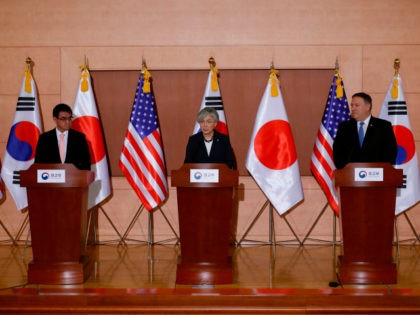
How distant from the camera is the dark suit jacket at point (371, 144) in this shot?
454 centimetres

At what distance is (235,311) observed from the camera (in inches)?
157

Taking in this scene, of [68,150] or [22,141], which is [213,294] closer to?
[68,150]

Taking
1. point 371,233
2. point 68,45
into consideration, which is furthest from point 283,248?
point 68,45

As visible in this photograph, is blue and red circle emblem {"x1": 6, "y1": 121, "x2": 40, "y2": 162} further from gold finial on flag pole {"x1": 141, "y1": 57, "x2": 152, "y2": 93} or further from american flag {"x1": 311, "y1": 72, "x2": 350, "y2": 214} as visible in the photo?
american flag {"x1": 311, "y1": 72, "x2": 350, "y2": 214}

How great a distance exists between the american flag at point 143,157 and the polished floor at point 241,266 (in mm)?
589

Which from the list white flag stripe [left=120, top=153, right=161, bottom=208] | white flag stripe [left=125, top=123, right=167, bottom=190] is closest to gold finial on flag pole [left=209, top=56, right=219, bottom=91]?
white flag stripe [left=125, top=123, right=167, bottom=190]

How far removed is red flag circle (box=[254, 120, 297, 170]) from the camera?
573 cm

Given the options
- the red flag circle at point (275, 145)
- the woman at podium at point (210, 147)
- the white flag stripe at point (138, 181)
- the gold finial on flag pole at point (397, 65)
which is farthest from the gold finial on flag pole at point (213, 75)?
the gold finial on flag pole at point (397, 65)

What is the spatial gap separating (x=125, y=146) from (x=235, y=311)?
244cm

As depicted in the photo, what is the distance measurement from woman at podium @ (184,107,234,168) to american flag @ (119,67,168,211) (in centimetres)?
101

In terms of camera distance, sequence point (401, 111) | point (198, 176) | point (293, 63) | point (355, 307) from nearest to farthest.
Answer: point (355, 307) < point (198, 176) < point (401, 111) < point (293, 63)

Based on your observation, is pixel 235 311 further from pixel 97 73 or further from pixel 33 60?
pixel 33 60

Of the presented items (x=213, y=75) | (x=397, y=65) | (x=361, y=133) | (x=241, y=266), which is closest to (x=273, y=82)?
(x=213, y=75)

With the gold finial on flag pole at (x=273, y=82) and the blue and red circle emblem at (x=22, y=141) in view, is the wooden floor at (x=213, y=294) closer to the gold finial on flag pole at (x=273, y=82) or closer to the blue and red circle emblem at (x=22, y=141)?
the blue and red circle emblem at (x=22, y=141)
